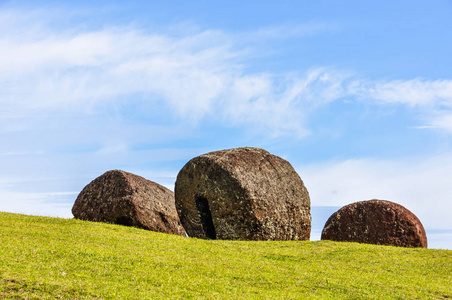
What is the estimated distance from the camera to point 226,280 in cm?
1617

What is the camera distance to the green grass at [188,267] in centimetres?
1412

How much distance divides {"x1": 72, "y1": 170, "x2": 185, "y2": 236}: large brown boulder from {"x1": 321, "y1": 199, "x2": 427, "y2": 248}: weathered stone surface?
10281 mm

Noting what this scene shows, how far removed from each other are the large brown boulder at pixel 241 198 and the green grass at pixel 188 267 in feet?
6.02

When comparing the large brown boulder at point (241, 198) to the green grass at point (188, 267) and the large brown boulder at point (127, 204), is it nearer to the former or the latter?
the large brown boulder at point (127, 204)

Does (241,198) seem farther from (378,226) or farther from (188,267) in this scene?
(378,226)

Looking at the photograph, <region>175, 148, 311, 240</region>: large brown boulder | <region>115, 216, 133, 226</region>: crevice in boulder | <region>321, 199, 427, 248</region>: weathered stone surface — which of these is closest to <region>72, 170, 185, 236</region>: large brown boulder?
<region>115, 216, 133, 226</region>: crevice in boulder

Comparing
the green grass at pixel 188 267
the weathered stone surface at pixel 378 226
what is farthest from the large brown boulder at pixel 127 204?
the weathered stone surface at pixel 378 226

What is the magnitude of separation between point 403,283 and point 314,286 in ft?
13.9

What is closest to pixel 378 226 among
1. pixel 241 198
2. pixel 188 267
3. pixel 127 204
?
pixel 241 198

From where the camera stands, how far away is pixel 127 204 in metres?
28.0

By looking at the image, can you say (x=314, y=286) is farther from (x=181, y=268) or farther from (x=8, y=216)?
(x=8, y=216)

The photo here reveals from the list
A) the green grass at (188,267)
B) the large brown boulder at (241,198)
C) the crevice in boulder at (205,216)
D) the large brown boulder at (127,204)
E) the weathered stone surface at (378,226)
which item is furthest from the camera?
the weathered stone surface at (378,226)

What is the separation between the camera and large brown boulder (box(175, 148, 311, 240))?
2597 cm

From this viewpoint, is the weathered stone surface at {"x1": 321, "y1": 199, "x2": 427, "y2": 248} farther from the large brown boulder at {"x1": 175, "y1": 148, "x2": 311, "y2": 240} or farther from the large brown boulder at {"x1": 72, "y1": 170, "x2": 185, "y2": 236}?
the large brown boulder at {"x1": 72, "y1": 170, "x2": 185, "y2": 236}
